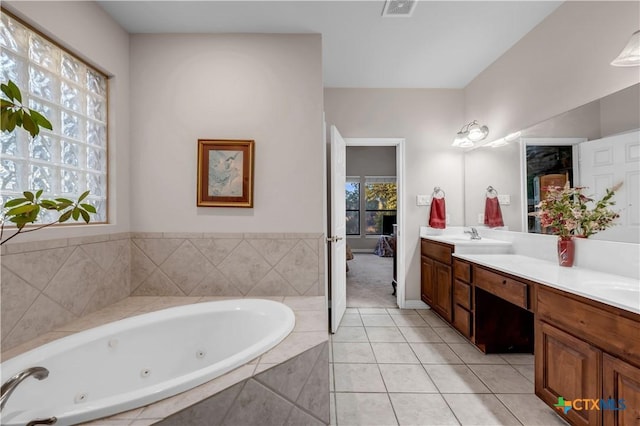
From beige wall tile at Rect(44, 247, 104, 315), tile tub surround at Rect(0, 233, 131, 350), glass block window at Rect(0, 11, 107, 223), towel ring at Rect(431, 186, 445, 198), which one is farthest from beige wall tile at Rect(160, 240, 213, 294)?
towel ring at Rect(431, 186, 445, 198)

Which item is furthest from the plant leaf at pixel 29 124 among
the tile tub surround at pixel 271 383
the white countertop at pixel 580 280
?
the white countertop at pixel 580 280

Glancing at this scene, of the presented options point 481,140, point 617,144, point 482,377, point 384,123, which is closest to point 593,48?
point 617,144

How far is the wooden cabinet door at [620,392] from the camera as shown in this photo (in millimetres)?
1108

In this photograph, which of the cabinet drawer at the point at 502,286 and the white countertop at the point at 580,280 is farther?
the cabinet drawer at the point at 502,286

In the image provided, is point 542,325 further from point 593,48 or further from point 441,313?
point 593,48

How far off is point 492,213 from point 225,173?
2.64 meters

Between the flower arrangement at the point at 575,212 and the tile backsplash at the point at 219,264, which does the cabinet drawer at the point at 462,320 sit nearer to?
the flower arrangement at the point at 575,212

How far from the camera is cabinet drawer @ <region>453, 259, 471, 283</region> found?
2365mm

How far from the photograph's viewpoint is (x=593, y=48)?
1.86 metres

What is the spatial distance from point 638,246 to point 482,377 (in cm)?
123

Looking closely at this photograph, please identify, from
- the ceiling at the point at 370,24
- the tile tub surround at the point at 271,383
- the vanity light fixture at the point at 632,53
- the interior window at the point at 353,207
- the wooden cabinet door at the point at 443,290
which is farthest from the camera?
the interior window at the point at 353,207

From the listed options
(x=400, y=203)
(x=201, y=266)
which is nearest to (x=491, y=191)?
(x=400, y=203)

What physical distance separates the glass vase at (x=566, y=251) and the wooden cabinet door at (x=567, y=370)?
0.60 m

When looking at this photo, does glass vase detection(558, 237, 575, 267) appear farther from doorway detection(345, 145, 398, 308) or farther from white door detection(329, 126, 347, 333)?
doorway detection(345, 145, 398, 308)
